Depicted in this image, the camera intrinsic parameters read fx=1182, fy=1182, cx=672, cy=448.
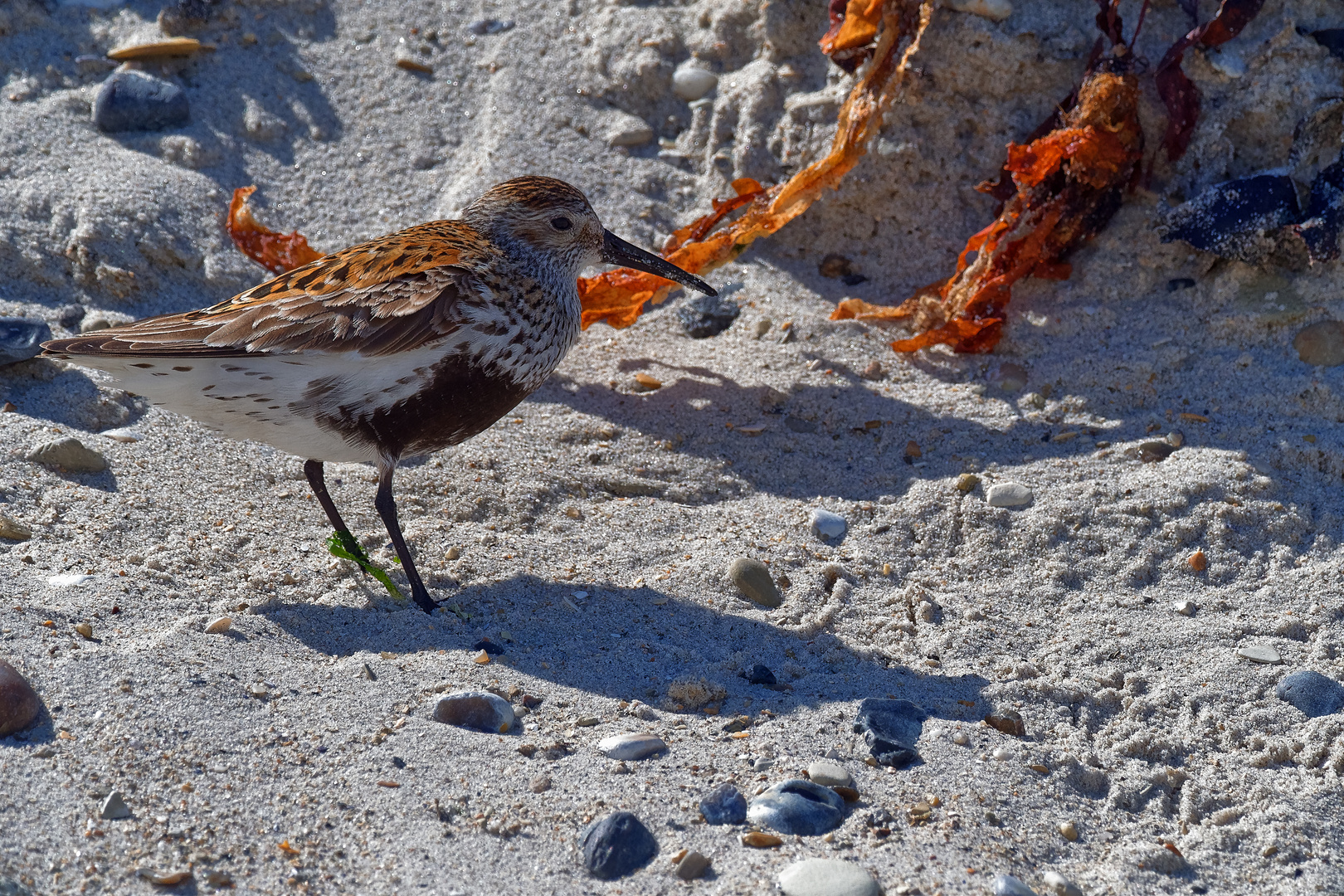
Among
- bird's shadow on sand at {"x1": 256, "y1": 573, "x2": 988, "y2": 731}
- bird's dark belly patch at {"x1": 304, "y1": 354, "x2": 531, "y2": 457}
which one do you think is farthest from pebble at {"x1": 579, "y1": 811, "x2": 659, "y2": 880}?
bird's dark belly patch at {"x1": 304, "y1": 354, "x2": 531, "y2": 457}

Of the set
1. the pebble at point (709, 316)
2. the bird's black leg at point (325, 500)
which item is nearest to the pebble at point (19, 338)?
the bird's black leg at point (325, 500)

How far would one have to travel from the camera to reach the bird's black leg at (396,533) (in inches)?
158

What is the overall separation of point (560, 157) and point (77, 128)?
7.94 ft

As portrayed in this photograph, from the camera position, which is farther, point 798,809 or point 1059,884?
point 798,809

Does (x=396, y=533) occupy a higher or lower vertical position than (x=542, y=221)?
lower

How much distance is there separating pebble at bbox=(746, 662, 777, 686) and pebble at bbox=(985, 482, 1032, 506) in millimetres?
1254

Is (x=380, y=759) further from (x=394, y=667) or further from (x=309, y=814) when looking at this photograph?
(x=394, y=667)

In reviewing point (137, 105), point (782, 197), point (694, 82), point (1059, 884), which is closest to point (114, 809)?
point (1059, 884)

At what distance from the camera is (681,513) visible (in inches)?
182

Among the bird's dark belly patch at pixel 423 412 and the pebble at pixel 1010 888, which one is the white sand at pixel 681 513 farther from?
the bird's dark belly patch at pixel 423 412

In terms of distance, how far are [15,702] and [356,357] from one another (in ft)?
4.74

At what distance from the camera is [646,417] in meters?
5.16

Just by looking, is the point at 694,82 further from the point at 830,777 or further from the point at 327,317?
the point at 830,777

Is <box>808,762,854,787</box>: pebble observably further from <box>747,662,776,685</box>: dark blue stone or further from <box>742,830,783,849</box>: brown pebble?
<box>747,662,776,685</box>: dark blue stone
